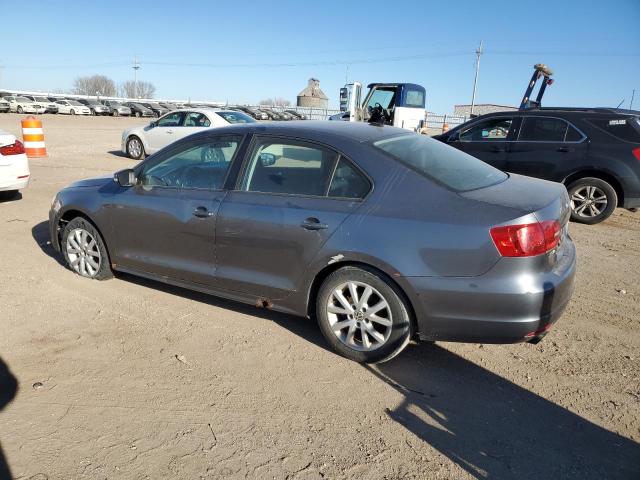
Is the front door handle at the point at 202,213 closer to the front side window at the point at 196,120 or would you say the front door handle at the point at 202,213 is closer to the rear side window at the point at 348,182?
the rear side window at the point at 348,182

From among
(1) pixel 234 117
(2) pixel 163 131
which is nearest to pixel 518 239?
(1) pixel 234 117

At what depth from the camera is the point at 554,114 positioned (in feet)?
25.6

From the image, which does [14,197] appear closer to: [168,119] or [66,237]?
[66,237]

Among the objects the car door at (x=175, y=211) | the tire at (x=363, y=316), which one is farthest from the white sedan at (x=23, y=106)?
the tire at (x=363, y=316)

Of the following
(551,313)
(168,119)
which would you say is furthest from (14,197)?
(551,313)

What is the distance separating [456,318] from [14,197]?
817 cm

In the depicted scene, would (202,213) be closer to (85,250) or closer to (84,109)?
(85,250)

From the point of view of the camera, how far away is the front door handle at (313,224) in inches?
132

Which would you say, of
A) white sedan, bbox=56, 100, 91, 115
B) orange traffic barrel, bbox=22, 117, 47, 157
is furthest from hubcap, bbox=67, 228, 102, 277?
white sedan, bbox=56, 100, 91, 115

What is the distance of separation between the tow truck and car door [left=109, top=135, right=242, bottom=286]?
13510mm

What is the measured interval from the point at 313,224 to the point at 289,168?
568mm

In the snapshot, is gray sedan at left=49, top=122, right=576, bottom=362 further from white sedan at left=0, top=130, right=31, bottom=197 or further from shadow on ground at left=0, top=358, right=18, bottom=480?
white sedan at left=0, top=130, right=31, bottom=197

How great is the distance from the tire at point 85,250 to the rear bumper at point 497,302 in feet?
10.1

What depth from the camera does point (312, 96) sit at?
73.2 meters
